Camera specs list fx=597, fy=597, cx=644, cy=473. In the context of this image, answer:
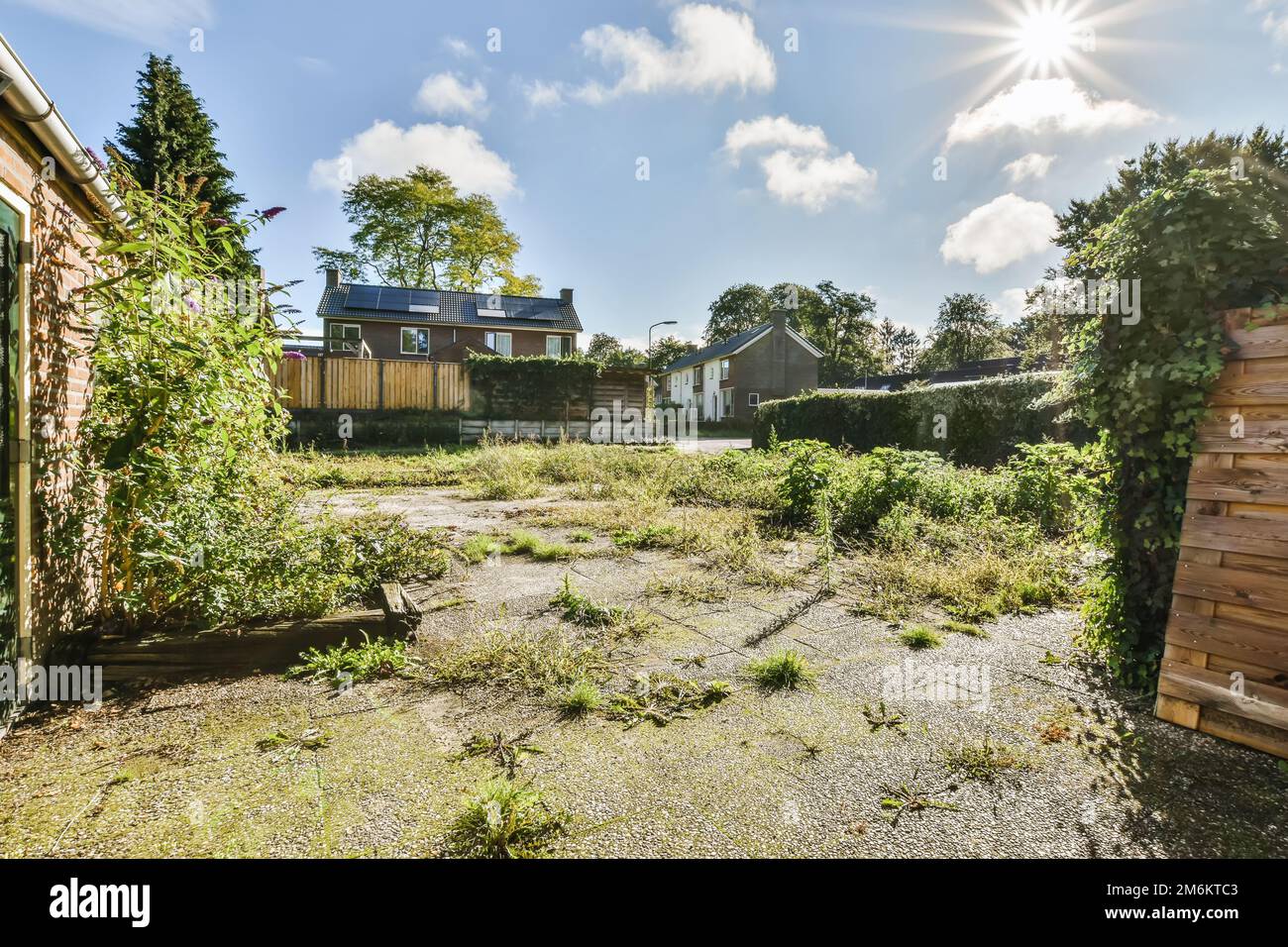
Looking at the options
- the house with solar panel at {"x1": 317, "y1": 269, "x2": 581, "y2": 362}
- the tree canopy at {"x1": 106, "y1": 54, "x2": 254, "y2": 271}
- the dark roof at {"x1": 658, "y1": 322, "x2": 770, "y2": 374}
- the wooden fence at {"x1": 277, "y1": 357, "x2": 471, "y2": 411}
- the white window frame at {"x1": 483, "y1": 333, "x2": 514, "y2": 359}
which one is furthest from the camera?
the dark roof at {"x1": 658, "y1": 322, "x2": 770, "y2": 374}

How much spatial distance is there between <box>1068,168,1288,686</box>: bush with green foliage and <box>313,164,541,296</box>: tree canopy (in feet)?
131

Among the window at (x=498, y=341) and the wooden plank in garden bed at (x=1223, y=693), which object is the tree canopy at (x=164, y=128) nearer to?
the window at (x=498, y=341)

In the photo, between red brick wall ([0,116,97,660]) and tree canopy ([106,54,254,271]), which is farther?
tree canopy ([106,54,254,271])

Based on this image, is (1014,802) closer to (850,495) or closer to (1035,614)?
(1035,614)

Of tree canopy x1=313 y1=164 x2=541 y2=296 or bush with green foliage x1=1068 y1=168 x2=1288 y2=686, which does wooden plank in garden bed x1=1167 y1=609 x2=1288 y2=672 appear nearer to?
bush with green foliage x1=1068 y1=168 x2=1288 y2=686

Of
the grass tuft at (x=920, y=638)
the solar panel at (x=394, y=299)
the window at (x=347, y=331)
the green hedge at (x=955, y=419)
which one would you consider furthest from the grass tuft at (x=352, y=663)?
the solar panel at (x=394, y=299)

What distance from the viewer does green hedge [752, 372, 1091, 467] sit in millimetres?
11805

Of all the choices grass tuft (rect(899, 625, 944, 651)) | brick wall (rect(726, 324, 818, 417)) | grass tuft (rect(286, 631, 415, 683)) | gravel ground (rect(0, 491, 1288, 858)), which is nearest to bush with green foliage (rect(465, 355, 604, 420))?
grass tuft (rect(286, 631, 415, 683))

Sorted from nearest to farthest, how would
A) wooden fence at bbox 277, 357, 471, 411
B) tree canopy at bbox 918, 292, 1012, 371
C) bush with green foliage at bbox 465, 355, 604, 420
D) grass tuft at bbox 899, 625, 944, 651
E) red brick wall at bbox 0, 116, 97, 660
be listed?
1. red brick wall at bbox 0, 116, 97, 660
2. grass tuft at bbox 899, 625, 944, 651
3. wooden fence at bbox 277, 357, 471, 411
4. bush with green foliage at bbox 465, 355, 604, 420
5. tree canopy at bbox 918, 292, 1012, 371

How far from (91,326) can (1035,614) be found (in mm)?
5918

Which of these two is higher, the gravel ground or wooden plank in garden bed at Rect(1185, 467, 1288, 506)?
wooden plank in garden bed at Rect(1185, 467, 1288, 506)

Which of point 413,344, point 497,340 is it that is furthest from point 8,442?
point 413,344

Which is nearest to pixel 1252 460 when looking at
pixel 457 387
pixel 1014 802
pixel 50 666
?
pixel 1014 802

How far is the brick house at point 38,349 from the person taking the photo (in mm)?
2443
